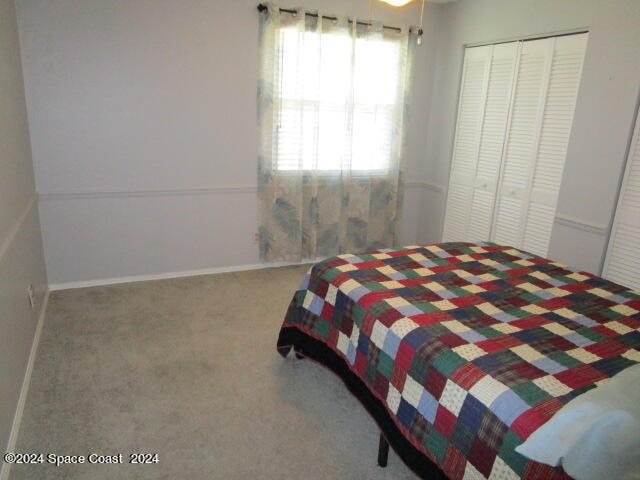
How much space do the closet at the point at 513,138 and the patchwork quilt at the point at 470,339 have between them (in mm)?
1110

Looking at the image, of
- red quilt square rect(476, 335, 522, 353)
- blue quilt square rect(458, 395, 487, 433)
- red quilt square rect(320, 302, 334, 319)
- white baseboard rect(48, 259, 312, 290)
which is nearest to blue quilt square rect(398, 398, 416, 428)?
blue quilt square rect(458, 395, 487, 433)

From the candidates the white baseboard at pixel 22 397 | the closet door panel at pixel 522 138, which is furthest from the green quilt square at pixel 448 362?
the closet door panel at pixel 522 138

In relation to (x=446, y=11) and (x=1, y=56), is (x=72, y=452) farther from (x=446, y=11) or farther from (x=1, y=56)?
(x=446, y=11)

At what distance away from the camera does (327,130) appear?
3900mm

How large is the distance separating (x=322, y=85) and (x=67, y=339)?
2.73m

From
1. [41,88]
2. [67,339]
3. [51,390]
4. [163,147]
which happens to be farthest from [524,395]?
[41,88]

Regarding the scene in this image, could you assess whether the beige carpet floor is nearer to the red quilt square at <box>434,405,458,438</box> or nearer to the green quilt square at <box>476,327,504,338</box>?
the red quilt square at <box>434,405,458,438</box>

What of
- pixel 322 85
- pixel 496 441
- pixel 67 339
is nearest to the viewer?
pixel 496 441

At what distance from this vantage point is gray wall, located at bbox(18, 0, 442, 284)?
3092 millimetres

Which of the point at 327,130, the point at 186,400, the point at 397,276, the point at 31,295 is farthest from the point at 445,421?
the point at 327,130

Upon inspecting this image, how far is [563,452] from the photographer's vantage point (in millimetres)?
1091

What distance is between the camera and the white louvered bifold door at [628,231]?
2758 mm

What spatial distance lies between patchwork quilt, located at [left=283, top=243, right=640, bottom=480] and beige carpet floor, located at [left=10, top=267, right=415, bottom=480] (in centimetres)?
34

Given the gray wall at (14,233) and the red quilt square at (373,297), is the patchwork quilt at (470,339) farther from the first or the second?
the gray wall at (14,233)
